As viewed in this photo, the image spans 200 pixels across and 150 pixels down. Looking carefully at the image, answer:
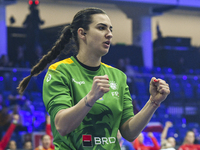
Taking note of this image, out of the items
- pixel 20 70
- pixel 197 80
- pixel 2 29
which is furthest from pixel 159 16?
pixel 20 70

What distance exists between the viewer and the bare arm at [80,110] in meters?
1.46

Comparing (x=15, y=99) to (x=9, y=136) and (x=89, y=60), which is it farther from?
(x=89, y=60)

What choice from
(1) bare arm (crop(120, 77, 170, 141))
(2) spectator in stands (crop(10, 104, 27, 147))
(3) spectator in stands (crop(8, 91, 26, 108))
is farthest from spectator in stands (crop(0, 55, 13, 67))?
(1) bare arm (crop(120, 77, 170, 141))

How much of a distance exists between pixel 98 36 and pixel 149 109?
1.59 ft

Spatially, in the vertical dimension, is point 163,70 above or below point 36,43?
below

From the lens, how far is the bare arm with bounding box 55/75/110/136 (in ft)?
4.77

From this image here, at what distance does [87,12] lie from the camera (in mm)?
1851

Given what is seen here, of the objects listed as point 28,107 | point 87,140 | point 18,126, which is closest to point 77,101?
point 87,140

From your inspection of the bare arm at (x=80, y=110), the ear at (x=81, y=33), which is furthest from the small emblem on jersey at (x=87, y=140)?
the ear at (x=81, y=33)

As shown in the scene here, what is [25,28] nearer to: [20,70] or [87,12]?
[20,70]

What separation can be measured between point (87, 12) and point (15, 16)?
10207 millimetres

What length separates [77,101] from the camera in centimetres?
173

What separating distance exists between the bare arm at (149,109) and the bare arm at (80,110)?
0.41 meters

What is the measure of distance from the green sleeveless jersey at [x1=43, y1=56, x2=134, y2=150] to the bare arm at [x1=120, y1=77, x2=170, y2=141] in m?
0.06
